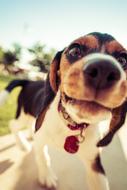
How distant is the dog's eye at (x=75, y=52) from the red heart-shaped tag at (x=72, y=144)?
649 mm

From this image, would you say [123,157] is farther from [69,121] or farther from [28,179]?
[69,121]

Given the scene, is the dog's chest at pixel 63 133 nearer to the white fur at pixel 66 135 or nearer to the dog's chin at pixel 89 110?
the white fur at pixel 66 135

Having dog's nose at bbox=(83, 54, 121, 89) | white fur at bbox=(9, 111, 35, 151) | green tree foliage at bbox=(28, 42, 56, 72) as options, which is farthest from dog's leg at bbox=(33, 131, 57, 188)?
green tree foliage at bbox=(28, 42, 56, 72)

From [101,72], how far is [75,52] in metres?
0.43

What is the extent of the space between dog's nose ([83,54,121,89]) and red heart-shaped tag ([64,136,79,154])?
859mm

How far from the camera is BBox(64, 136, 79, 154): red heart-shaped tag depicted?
2248mm

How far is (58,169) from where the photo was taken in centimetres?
297

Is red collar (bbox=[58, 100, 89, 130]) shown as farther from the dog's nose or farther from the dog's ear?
the dog's nose

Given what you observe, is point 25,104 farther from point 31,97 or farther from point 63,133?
point 63,133

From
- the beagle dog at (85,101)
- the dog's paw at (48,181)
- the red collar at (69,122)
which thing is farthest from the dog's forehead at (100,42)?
the dog's paw at (48,181)

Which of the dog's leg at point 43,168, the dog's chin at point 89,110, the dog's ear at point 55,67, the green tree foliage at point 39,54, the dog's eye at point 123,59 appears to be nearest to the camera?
the dog's chin at point 89,110

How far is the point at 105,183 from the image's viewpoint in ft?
7.63

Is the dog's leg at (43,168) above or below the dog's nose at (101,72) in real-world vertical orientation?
below

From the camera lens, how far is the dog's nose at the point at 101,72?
4.59 ft
